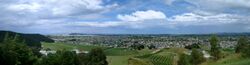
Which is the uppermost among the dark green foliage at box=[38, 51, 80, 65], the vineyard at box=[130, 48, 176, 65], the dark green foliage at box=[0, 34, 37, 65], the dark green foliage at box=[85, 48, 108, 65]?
the dark green foliage at box=[0, 34, 37, 65]

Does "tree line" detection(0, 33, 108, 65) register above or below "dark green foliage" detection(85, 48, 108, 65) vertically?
above

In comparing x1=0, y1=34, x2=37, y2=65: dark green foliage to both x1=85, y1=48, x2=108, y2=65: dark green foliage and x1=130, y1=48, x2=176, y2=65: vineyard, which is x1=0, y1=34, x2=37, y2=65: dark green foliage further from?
x1=130, y1=48, x2=176, y2=65: vineyard

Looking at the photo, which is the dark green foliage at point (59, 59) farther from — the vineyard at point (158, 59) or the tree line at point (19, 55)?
the vineyard at point (158, 59)

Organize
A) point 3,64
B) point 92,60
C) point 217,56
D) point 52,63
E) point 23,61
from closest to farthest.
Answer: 1. point 3,64
2. point 23,61
3. point 52,63
4. point 217,56
5. point 92,60

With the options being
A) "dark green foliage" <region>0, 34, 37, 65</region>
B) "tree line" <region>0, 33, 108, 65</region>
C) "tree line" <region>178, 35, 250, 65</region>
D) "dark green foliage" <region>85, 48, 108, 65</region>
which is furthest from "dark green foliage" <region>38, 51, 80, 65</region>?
"tree line" <region>178, 35, 250, 65</region>

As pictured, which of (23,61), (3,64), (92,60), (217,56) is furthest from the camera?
A: (92,60)

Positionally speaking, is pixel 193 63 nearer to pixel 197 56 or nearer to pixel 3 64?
pixel 197 56

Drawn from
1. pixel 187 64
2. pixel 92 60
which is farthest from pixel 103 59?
pixel 187 64

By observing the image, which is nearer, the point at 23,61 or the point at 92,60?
the point at 23,61

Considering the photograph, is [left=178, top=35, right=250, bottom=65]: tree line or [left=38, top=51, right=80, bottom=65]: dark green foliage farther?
[left=178, top=35, right=250, bottom=65]: tree line
